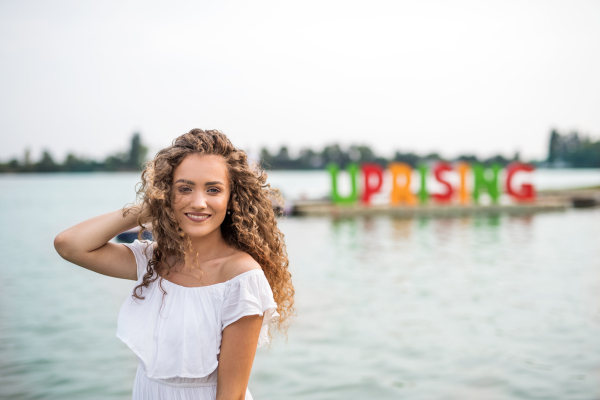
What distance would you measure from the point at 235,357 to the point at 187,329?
0.58 feet

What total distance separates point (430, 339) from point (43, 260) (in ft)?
36.6

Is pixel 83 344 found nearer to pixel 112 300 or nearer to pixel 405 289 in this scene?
pixel 112 300

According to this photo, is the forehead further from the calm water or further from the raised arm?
the calm water

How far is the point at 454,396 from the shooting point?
4758 mm

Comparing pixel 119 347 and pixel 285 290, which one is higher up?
pixel 285 290

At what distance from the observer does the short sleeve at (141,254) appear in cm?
182

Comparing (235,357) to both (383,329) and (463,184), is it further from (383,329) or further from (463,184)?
(463,184)

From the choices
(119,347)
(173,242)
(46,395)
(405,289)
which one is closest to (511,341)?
(405,289)

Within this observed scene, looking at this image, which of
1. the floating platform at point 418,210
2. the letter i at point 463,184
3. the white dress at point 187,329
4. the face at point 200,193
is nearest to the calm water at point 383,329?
the white dress at point 187,329

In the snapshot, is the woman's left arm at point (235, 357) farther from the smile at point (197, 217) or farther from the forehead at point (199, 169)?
the forehead at point (199, 169)

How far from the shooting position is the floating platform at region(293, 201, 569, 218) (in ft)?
76.7

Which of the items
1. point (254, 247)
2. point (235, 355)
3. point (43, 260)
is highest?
point (254, 247)

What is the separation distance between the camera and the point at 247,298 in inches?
62.4

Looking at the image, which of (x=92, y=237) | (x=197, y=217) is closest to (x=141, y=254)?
(x=92, y=237)
